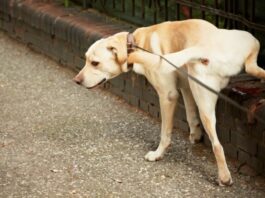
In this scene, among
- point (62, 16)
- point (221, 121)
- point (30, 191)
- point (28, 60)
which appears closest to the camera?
point (30, 191)

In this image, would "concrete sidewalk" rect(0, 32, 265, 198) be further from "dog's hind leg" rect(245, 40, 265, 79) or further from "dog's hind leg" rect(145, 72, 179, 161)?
"dog's hind leg" rect(245, 40, 265, 79)

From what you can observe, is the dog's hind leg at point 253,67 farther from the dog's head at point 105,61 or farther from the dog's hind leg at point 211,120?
the dog's head at point 105,61

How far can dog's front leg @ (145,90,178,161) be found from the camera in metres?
5.59

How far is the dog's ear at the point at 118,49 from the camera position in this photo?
553 cm

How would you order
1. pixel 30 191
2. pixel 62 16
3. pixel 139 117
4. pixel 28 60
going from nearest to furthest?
1. pixel 30 191
2. pixel 139 117
3. pixel 62 16
4. pixel 28 60

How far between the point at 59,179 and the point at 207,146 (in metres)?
1.34

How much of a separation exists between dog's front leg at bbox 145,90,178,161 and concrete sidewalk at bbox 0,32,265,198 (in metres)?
0.08

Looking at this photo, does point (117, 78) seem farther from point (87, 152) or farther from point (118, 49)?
point (118, 49)

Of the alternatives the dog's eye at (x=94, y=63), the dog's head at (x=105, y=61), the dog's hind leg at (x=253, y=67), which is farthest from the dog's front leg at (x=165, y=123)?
the dog's hind leg at (x=253, y=67)

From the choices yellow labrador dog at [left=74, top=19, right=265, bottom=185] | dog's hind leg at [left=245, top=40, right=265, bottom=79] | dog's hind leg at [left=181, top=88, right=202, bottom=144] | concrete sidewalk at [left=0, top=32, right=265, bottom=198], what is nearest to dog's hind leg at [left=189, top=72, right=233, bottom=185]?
yellow labrador dog at [left=74, top=19, right=265, bottom=185]

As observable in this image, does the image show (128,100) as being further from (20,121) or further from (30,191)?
(30,191)

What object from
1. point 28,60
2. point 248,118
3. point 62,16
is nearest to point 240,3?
point 248,118

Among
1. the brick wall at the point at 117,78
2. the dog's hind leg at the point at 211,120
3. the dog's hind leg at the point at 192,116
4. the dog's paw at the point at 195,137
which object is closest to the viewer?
the dog's hind leg at the point at 211,120

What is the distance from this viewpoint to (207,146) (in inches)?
233
